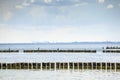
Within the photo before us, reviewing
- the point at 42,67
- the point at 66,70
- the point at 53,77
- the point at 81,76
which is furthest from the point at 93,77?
the point at 42,67

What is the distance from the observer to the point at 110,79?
51531 mm

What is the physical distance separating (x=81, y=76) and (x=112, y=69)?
1046 cm

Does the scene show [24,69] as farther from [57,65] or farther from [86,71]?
[86,71]

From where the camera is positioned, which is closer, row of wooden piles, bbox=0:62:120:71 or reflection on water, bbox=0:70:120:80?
reflection on water, bbox=0:70:120:80

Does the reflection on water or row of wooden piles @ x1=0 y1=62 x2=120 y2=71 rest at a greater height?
row of wooden piles @ x1=0 y1=62 x2=120 y2=71

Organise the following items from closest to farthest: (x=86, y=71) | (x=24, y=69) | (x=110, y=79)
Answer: (x=110, y=79)
(x=86, y=71)
(x=24, y=69)

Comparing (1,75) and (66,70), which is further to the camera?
(66,70)

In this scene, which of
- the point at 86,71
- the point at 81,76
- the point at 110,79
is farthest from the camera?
the point at 86,71

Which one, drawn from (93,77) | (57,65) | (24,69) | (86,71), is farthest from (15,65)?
(93,77)

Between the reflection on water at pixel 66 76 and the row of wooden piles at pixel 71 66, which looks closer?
the reflection on water at pixel 66 76

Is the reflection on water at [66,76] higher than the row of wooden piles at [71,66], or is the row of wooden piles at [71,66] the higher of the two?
the row of wooden piles at [71,66]

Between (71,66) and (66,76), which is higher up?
(71,66)

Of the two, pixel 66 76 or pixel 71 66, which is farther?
pixel 71 66

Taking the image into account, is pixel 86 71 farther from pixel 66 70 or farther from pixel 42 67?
pixel 42 67
